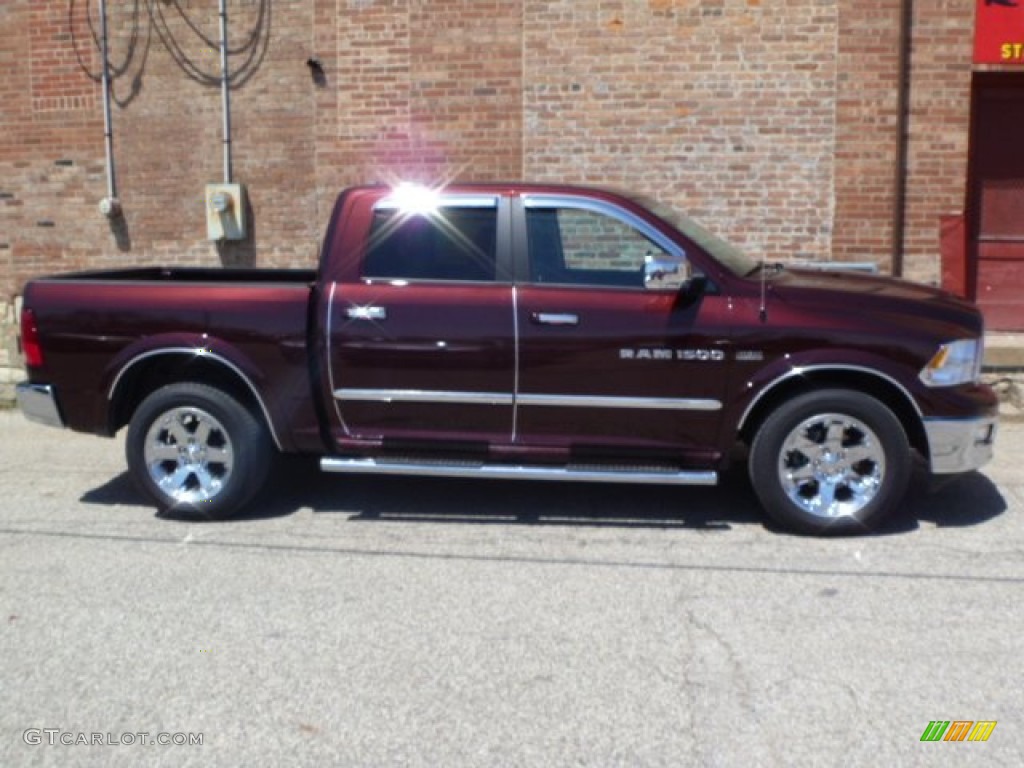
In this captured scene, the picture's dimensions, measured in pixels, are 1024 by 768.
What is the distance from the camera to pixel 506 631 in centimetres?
493

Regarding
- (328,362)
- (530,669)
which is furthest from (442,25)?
(530,669)

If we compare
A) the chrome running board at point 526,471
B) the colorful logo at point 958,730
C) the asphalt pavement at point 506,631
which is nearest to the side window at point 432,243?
the chrome running board at point 526,471

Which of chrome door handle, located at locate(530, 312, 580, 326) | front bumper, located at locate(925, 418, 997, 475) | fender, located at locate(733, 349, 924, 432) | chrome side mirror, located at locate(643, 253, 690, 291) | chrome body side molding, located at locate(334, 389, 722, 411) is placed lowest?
front bumper, located at locate(925, 418, 997, 475)

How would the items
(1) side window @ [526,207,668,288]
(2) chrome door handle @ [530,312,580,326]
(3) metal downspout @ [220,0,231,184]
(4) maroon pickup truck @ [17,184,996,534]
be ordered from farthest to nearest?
(3) metal downspout @ [220,0,231,184] → (1) side window @ [526,207,668,288] → (2) chrome door handle @ [530,312,580,326] → (4) maroon pickup truck @ [17,184,996,534]

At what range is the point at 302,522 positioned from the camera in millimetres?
6684

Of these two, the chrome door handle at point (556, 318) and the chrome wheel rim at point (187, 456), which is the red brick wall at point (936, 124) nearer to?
the chrome door handle at point (556, 318)

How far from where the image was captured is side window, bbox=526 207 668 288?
252 inches

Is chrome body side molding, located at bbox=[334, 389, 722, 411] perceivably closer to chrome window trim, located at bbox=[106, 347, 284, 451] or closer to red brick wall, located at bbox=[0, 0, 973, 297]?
chrome window trim, located at bbox=[106, 347, 284, 451]

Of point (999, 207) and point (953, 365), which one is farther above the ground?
point (999, 207)

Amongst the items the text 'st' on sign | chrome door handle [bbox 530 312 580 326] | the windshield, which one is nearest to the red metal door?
the text 'st' on sign

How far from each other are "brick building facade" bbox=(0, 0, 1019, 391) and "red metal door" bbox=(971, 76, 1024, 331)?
57cm

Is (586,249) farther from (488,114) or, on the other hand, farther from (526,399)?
(488,114)

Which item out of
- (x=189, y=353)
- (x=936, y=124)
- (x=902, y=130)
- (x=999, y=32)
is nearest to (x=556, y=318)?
(x=189, y=353)

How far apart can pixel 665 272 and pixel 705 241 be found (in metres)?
0.75
